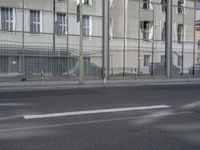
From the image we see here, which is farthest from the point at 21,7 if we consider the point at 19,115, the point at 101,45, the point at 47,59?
the point at 19,115

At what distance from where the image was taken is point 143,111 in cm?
1187

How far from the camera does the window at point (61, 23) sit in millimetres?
34844

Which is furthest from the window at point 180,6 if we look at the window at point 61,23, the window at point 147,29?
the window at point 61,23

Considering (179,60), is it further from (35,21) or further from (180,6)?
(35,21)

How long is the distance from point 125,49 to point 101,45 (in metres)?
3.34

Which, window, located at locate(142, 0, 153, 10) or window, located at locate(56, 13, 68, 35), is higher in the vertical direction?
window, located at locate(142, 0, 153, 10)

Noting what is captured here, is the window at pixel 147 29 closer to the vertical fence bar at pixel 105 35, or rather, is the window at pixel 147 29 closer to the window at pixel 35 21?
the vertical fence bar at pixel 105 35

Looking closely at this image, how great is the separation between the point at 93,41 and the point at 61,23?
3478mm

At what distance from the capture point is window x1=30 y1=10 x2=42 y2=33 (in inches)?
1329

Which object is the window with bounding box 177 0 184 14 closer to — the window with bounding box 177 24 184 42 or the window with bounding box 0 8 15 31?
the window with bounding box 177 24 184 42

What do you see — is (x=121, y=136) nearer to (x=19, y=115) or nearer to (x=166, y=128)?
(x=166, y=128)

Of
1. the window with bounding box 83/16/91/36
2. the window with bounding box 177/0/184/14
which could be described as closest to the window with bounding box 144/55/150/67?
the window with bounding box 83/16/91/36

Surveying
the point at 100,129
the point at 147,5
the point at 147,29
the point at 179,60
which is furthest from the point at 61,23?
the point at 100,129

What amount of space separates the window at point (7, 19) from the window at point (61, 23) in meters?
4.33
